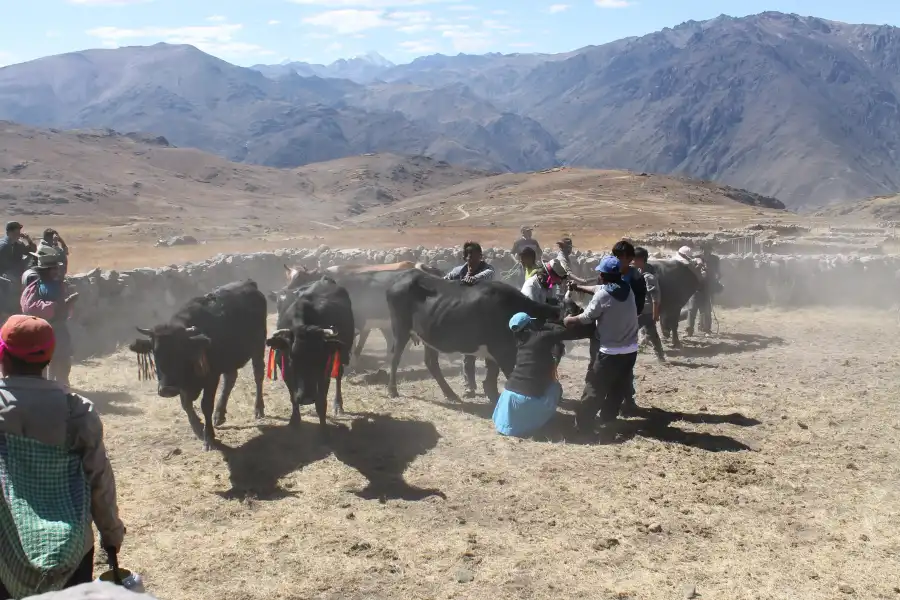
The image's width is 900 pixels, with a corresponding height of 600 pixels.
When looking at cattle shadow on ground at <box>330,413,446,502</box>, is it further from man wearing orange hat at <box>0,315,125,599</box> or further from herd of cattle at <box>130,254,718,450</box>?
man wearing orange hat at <box>0,315,125,599</box>

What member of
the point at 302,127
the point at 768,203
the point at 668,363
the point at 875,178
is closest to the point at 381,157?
the point at 768,203

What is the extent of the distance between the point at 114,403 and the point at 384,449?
4463 millimetres

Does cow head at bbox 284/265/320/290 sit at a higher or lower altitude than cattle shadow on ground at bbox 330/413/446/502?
higher

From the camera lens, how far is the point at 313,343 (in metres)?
9.18

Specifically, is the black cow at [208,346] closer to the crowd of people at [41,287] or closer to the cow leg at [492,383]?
the crowd of people at [41,287]

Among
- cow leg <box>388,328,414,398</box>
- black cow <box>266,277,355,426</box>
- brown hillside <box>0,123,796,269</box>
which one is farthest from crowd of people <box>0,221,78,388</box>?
brown hillside <box>0,123,796,269</box>

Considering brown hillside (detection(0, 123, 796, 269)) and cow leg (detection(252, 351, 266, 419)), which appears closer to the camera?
cow leg (detection(252, 351, 266, 419))

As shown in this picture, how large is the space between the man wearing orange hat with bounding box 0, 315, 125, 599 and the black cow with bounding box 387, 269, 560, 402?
6829 millimetres

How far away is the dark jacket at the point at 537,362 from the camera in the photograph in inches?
366

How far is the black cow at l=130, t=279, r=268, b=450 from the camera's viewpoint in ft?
28.5

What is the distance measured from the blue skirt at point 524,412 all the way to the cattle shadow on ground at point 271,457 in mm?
2010

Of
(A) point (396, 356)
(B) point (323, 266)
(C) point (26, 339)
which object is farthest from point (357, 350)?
(C) point (26, 339)

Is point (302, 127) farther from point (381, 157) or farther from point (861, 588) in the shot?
point (861, 588)

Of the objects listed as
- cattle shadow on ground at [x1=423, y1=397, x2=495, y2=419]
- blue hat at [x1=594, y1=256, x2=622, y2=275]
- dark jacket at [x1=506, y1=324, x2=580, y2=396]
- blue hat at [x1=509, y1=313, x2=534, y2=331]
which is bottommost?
cattle shadow on ground at [x1=423, y1=397, x2=495, y2=419]
